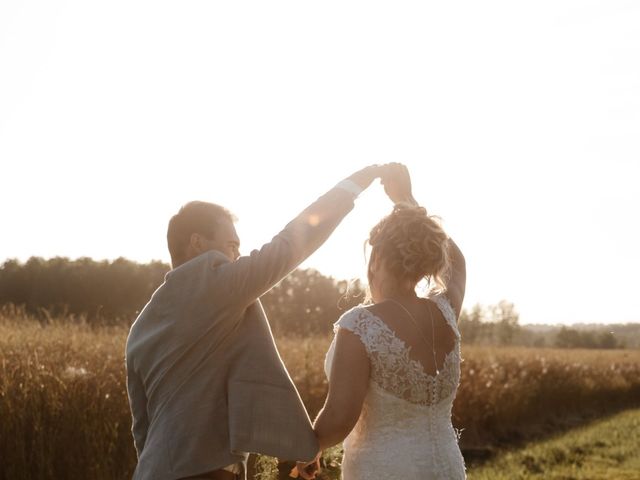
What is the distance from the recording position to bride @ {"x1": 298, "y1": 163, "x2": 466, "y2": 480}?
3473mm

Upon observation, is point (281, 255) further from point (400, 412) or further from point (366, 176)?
point (400, 412)

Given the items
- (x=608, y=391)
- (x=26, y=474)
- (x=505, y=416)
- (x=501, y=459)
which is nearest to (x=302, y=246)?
(x=26, y=474)

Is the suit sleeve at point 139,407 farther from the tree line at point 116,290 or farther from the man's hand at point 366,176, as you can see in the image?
the tree line at point 116,290

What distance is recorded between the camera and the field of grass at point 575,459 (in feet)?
40.6

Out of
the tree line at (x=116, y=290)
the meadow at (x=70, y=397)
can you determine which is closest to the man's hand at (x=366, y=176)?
the meadow at (x=70, y=397)

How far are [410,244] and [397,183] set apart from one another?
0.52 metres

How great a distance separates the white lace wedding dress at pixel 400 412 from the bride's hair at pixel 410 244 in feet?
0.81

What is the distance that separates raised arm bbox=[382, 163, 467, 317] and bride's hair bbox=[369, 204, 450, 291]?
22 centimetres

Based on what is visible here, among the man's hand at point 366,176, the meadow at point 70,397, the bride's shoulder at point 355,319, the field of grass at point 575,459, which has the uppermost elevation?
the man's hand at point 366,176

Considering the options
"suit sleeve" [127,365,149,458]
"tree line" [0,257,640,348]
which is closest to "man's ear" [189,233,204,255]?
"suit sleeve" [127,365,149,458]

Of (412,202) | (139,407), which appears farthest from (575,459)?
(139,407)

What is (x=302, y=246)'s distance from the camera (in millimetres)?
3051

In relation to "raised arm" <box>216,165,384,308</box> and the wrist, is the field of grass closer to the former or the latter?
the wrist

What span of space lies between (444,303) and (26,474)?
5.22 metres
